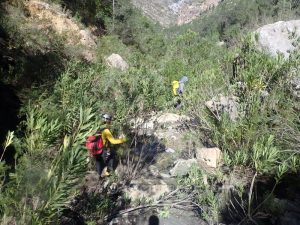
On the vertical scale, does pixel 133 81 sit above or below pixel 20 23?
below

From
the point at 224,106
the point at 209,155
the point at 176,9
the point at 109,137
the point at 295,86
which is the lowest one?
the point at 209,155

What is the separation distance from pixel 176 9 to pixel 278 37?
132 meters

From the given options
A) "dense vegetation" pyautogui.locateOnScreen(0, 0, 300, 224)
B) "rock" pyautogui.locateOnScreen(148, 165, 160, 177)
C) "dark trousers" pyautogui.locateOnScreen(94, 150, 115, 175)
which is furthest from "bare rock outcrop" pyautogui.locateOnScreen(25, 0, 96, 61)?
"dark trousers" pyautogui.locateOnScreen(94, 150, 115, 175)

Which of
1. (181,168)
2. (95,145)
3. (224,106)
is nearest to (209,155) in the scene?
(181,168)

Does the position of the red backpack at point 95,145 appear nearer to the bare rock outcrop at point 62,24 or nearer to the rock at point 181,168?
the rock at point 181,168

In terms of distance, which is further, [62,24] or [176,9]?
[176,9]

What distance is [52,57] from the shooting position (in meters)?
10.4

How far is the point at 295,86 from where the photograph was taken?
7.29 metres

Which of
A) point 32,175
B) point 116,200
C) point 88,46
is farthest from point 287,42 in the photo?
point 88,46

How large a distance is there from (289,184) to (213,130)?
76.4 inches

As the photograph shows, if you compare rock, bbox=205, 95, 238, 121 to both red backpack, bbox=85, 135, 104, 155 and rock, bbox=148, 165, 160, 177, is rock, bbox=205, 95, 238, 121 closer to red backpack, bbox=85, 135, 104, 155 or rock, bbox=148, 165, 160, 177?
rock, bbox=148, 165, 160, 177

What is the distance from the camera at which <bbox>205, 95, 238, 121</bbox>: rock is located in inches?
303

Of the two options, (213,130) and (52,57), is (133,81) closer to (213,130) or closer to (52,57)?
(213,130)

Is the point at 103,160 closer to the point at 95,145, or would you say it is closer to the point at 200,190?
the point at 95,145
